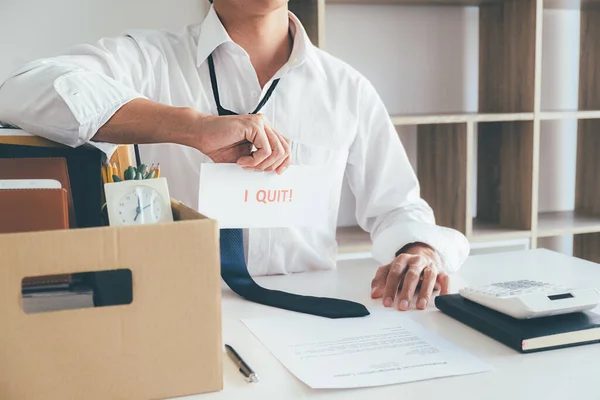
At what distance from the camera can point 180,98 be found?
1499mm

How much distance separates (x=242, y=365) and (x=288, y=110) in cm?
86

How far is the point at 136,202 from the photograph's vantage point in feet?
2.75

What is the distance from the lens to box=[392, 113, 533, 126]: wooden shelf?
2.16m

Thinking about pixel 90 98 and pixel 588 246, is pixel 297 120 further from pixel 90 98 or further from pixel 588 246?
pixel 588 246

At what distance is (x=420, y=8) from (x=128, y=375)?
211cm

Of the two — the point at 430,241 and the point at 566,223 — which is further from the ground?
the point at 430,241

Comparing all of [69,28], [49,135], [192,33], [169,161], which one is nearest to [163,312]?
[49,135]

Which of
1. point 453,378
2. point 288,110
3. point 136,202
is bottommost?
point 453,378

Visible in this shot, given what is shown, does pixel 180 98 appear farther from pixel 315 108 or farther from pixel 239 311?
pixel 239 311

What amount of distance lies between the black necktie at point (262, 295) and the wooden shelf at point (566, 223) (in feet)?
5.18

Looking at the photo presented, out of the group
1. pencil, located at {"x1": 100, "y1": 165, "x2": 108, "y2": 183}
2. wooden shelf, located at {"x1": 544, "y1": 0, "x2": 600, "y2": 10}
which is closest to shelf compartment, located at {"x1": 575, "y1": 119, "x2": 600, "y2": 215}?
wooden shelf, located at {"x1": 544, "y1": 0, "x2": 600, "y2": 10}

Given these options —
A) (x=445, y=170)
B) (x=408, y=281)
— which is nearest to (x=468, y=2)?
(x=445, y=170)

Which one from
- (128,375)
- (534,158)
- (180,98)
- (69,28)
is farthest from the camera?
(534,158)

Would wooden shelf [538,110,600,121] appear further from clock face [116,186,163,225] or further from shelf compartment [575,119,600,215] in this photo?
clock face [116,186,163,225]
